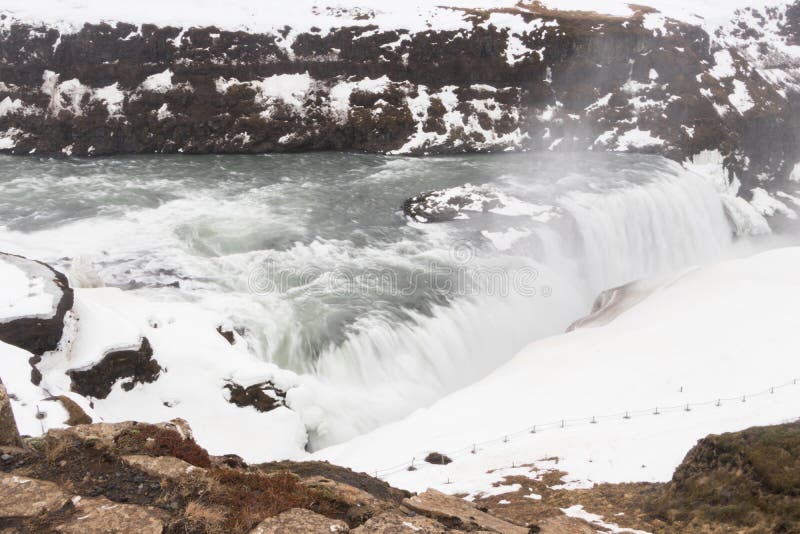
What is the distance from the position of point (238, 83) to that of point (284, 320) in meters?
29.0

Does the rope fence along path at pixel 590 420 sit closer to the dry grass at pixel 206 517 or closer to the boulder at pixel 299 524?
the boulder at pixel 299 524

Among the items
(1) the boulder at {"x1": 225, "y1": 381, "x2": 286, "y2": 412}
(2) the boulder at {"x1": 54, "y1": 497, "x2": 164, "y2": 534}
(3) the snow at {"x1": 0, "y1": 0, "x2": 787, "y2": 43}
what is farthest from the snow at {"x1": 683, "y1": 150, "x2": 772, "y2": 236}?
(2) the boulder at {"x1": 54, "y1": 497, "x2": 164, "y2": 534}

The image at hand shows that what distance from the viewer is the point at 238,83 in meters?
42.9

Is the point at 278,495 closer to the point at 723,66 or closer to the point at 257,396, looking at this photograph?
the point at 257,396

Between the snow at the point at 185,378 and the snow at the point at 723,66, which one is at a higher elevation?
the snow at the point at 723,66

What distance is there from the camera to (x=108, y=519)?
204 inches

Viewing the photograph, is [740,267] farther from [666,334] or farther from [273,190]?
[273,190]

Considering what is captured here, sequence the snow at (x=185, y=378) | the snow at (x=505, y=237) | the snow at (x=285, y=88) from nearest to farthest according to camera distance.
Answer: the snow at (x=185, y=378) < the snow at (x=505, y=237) < the snow at (x=285, y=88)

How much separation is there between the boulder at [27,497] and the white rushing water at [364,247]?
10638 mm

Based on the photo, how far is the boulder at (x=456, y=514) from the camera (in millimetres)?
6121

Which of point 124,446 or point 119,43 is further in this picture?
point 119,43

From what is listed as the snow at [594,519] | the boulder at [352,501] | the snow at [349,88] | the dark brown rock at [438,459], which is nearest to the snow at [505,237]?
the dark brown rock at [438,459]

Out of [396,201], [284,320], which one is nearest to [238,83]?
[396,201]

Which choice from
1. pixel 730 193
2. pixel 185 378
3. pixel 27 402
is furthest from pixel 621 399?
pixel 730 193
